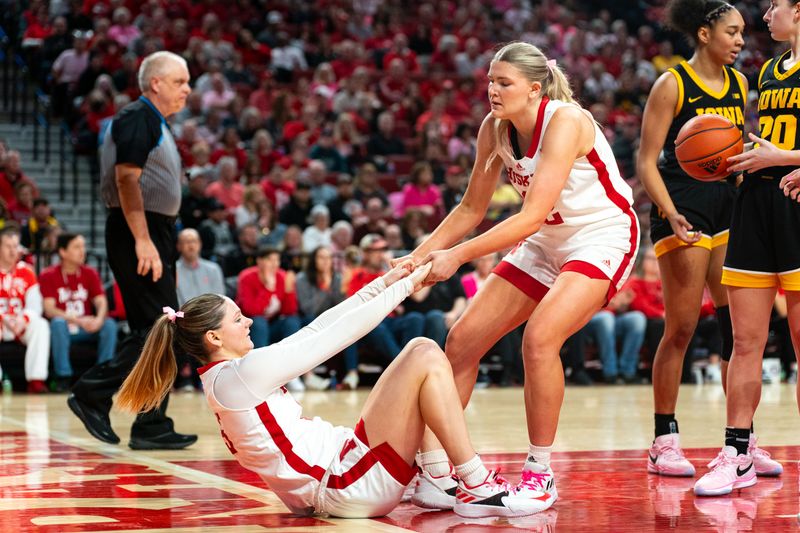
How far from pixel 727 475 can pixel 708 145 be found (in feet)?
4.10

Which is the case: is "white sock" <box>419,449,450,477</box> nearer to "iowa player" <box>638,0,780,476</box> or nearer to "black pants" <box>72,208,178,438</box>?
"iowa player" <box>638,0,780,476</box>

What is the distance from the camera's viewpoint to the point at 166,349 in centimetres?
392

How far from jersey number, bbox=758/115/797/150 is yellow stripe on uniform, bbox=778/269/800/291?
461mm

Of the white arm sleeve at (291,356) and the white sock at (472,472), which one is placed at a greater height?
the white arm sleeve at (291,356)

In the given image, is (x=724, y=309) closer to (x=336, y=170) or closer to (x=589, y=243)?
(x=589, y=243)

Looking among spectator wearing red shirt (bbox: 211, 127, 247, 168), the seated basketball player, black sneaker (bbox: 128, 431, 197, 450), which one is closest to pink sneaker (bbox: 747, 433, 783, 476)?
the seated basketball player

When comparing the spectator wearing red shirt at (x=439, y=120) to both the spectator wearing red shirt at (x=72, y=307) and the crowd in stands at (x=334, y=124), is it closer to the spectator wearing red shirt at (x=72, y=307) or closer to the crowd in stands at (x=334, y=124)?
the crowd in stands at (x=334, y=124)

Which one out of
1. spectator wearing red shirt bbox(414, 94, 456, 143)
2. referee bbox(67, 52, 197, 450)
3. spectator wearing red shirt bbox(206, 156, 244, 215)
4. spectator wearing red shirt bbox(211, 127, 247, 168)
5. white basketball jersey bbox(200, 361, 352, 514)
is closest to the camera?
white basketball jersey bbox(200, 361, 352, 514)

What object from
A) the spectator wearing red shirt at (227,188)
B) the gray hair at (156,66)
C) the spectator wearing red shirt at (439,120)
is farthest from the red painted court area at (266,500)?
the spectator wearing red shirt at (439,120)

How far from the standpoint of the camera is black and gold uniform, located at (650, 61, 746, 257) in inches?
195

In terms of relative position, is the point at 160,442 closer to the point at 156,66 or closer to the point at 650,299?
the point at 156,66

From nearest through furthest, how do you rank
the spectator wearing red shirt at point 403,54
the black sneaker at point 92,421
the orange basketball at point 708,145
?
the orange basketball at point 708,145, the black sneaker at point 92,421, the spectator wearing red shirt at point 403,54

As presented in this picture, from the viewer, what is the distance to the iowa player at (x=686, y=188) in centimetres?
492

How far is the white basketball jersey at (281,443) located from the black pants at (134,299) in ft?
6.76
